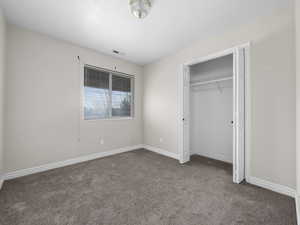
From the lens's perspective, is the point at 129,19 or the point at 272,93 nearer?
the point at 272,93

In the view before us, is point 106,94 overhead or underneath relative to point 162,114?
overhead

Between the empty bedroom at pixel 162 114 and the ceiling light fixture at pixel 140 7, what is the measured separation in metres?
0.01

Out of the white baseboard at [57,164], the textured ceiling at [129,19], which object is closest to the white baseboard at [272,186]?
the textured ceiling at [129,19]

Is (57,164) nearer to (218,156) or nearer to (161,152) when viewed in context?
(161,152)

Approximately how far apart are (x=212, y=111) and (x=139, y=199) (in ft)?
8.19

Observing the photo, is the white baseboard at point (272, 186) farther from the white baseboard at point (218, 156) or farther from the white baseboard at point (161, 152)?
the white baseboard at point (161, 152)

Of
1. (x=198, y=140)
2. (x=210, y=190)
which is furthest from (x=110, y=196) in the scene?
(x=198, y=140)

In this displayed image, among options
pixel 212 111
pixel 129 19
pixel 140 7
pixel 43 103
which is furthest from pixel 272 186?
pixel 43 103

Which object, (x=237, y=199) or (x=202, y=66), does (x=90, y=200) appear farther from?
(x=202, y=66)

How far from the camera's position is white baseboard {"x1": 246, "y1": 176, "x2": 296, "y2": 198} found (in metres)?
1.74

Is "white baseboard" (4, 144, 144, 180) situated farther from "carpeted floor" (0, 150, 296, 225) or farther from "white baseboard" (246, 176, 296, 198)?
"white baseboard" (246, 176, 296, 198)

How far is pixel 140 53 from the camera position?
3.29 meters

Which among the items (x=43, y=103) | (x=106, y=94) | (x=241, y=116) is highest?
(x=106, y=94)

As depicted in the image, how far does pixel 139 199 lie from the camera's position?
1711 millimetres
